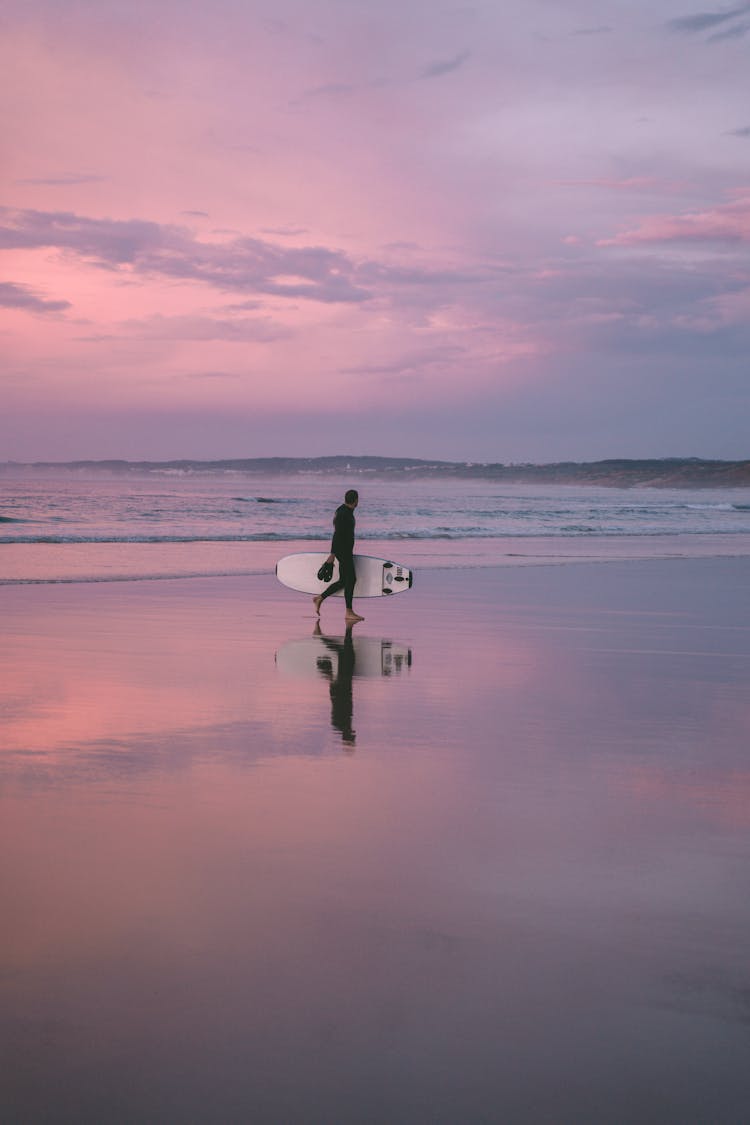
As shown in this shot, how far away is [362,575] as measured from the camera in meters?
17.9

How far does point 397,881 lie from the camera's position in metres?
4.70

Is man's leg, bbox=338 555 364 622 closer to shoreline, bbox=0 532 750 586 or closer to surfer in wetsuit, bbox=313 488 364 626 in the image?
surfer in wetsuit, bbox=313 488 364 626

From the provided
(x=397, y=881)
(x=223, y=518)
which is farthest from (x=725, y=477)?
(x=397, y=881)

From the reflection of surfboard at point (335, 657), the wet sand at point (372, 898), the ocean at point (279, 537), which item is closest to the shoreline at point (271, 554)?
the ocean at point (279, 537)

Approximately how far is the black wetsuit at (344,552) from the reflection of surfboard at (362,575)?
5.49 feet

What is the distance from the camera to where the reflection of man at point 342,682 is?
312 inches

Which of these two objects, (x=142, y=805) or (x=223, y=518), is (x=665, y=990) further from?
(x=223, y=518)

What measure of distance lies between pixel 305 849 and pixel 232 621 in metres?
9.46

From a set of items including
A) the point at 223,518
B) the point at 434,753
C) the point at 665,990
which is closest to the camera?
the point at 665,990

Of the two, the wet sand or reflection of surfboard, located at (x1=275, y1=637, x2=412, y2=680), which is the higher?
the wet sand

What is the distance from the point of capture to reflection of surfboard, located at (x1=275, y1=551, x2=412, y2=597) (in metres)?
17.7

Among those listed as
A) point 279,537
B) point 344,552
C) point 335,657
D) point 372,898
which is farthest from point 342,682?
→ point 279,537

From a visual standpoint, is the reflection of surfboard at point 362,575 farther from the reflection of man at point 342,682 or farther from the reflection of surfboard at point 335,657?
the reflection of surfboard at point 335,657

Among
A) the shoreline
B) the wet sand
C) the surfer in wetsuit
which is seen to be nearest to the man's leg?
the surfer in wetsuit
